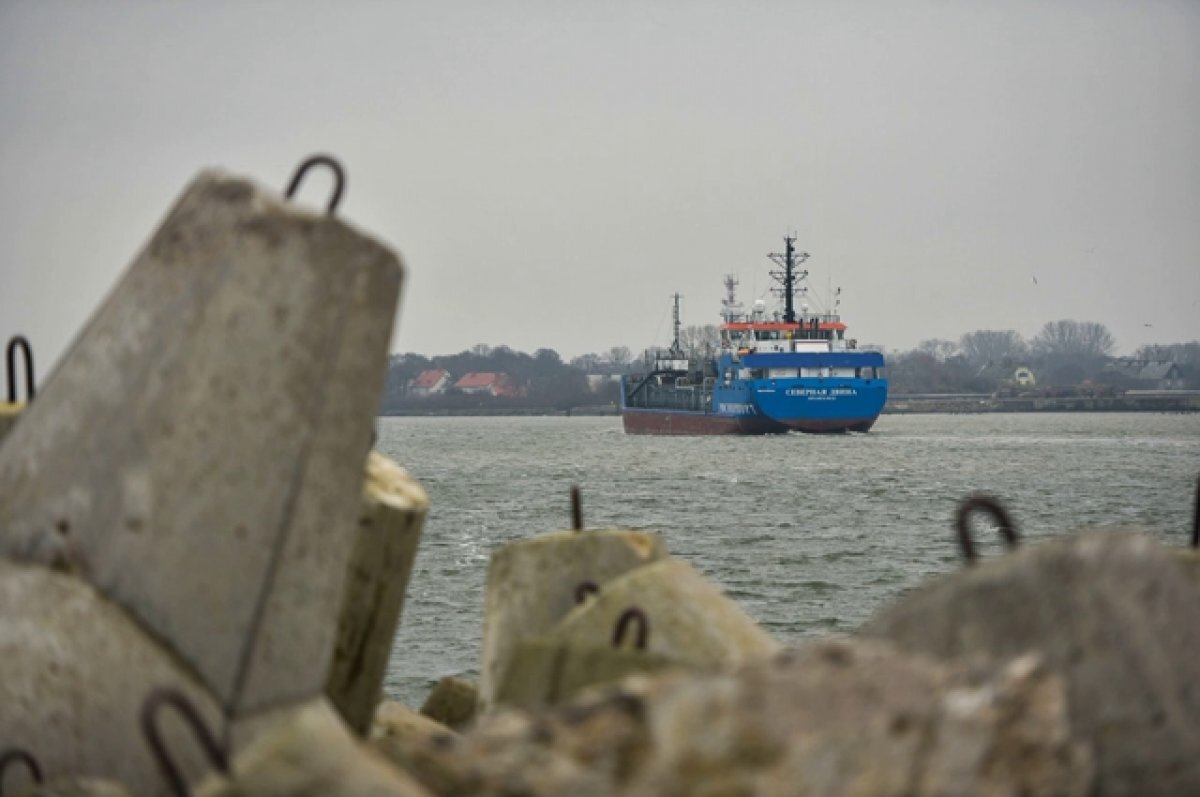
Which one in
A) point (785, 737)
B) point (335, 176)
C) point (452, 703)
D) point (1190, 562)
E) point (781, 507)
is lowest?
point (781, 507)

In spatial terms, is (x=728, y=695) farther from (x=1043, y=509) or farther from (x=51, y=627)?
(x=1043, y=509)

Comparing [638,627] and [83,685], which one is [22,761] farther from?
[638,627]

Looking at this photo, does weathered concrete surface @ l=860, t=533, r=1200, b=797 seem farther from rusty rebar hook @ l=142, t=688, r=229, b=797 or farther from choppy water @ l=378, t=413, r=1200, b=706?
choppy water @ l=378, t=413, r=1200, b=706

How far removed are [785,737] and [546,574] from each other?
2464 millimetres

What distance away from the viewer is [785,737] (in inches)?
78.1

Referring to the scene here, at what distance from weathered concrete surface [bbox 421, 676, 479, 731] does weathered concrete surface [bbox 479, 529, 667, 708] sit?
0.50 meters

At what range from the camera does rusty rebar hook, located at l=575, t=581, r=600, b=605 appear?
432cm

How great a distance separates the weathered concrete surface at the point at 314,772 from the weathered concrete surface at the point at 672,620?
1.55m

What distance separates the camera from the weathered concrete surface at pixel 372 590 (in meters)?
3.56

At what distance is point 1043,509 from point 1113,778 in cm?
2678

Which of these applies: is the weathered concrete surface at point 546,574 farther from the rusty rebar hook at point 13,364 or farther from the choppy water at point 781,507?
the choppy water at point 781,507

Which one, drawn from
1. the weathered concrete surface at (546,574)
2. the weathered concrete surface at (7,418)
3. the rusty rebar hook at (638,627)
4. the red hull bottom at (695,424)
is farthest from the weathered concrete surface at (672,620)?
the red hull bottom at (695,424)

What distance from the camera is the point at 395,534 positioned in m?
3.60

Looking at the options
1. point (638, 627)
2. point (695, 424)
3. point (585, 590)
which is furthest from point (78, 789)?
point (695, 424)
